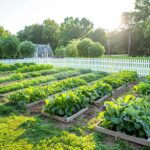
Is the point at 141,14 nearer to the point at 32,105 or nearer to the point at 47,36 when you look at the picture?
the point at 47,36

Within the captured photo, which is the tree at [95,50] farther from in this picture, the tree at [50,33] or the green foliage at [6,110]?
the tree at [50,33]

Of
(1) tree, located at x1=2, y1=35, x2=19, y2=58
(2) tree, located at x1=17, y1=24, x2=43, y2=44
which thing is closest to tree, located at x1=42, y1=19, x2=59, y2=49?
(2) tree, located at x1=17, y1=24, x2=43, y2=44

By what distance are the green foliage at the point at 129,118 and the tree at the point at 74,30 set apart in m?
42.7

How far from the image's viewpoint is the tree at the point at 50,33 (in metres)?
52.1

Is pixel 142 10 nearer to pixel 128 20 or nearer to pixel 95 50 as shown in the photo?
pixel 128 20

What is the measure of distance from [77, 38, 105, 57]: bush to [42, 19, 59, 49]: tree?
3562cm

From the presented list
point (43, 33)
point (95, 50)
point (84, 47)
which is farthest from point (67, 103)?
point (43, 33)

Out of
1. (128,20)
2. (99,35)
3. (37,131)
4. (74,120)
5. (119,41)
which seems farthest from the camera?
(128,20)

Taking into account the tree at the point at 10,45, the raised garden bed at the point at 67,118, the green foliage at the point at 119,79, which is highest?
the tree at the point at 10,45

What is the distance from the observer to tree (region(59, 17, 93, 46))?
4623 cm

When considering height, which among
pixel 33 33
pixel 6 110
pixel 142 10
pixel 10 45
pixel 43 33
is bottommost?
pixel 6 110

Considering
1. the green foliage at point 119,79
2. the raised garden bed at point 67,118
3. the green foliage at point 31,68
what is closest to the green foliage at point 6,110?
the raised garden bed at point 67,118

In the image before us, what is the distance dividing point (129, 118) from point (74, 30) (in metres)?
45.9

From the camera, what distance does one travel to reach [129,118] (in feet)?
12.0
